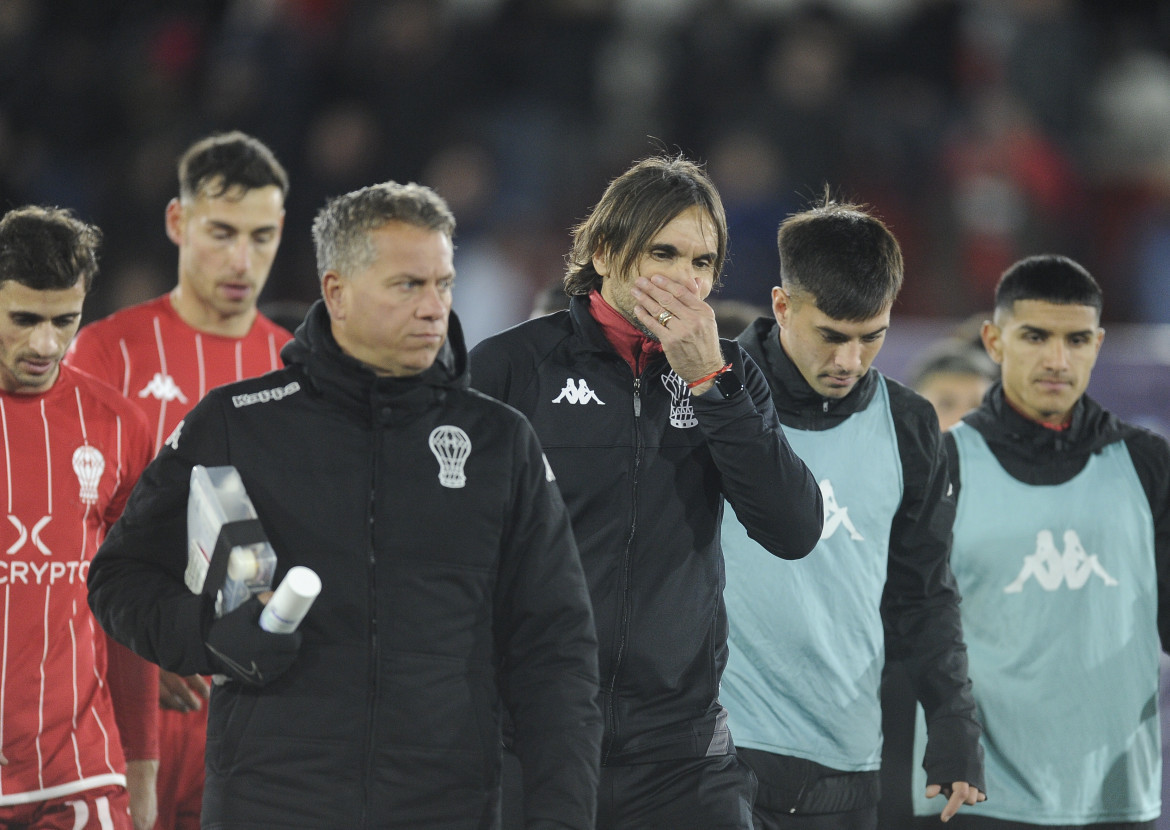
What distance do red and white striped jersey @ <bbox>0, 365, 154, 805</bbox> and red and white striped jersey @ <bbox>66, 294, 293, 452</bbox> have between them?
79 cm

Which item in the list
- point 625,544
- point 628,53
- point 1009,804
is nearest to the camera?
point 625,544

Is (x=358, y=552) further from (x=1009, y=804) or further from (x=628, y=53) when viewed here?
(x=628, y=53)

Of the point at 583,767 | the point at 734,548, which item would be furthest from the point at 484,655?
the point at 734,548

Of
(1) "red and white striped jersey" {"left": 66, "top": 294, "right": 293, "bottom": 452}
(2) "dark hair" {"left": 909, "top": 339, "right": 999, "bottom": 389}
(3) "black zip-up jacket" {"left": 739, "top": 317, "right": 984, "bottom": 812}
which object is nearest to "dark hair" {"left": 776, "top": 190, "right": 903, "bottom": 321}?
(3) "black zip-up jacket" {"left": 739, "top": 317, "right": 984, "bottom": 812}

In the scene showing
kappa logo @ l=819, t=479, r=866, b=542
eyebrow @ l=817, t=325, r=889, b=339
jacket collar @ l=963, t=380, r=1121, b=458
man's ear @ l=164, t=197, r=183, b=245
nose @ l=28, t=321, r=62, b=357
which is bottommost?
kappa logo @ l=819, t=479, r=866, b=542

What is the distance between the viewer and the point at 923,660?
4207 millimetres

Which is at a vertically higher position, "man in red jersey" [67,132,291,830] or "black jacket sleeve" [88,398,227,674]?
"man in red jersey" [67,132,291,830]

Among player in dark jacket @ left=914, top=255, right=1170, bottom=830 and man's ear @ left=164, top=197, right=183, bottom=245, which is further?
man's ear @ left=164, top=197, right=183, bottom=245

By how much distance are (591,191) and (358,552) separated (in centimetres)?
781

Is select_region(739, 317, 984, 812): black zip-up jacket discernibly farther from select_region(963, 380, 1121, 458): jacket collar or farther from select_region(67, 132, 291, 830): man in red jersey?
select_region(67, 132, 291, 830): man in red jersey

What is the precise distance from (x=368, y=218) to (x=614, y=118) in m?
7.98

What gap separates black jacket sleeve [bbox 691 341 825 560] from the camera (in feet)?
11.0

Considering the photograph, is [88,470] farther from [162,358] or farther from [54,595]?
[162,358]

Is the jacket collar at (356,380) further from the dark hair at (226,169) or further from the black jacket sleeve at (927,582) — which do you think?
the dark hair at (226,169)
